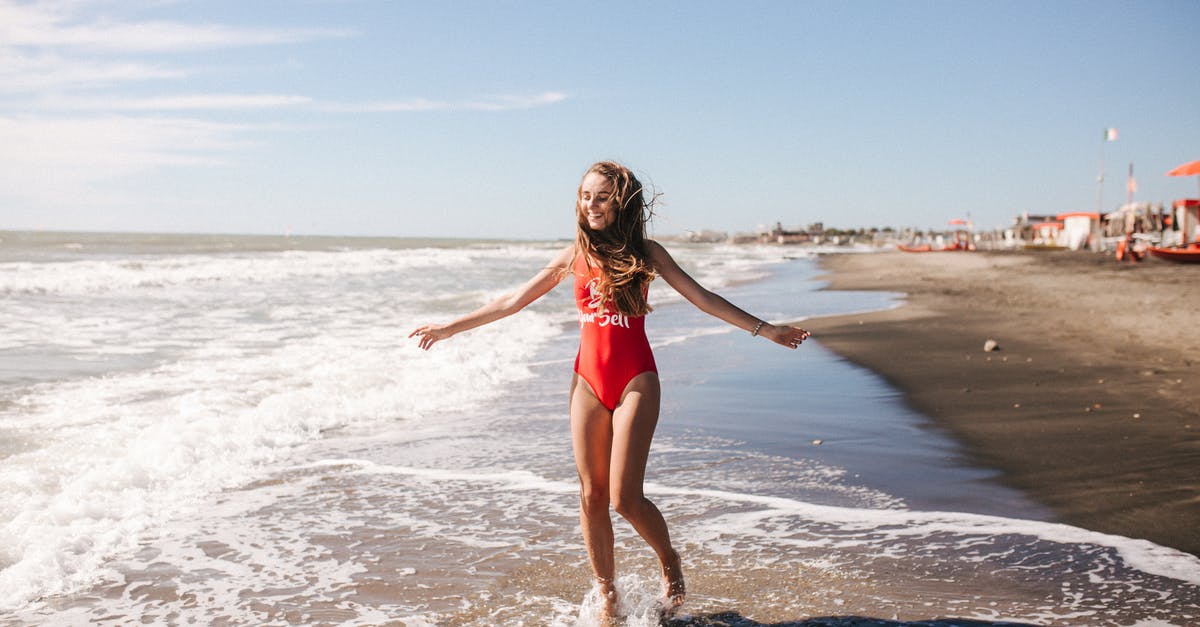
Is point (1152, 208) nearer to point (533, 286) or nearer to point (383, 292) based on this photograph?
point (383, 292)

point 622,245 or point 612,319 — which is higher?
point 622,245

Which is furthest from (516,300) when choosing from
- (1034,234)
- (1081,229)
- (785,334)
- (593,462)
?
(1034,234)

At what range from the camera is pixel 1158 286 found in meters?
17.6

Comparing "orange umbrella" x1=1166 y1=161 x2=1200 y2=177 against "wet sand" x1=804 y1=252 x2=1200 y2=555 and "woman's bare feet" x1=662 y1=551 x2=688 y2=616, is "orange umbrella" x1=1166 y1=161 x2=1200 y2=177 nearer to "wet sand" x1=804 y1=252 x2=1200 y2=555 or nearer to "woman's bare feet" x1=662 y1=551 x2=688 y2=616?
"wet sand" x1=804 y1=252 x2=1200 y2=555

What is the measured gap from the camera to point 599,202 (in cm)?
360

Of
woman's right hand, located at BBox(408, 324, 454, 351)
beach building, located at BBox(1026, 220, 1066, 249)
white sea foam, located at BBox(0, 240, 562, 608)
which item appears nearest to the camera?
woman's right hand, located at BBox(408, 324, 454, 351)

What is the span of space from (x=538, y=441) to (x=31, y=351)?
856 cm

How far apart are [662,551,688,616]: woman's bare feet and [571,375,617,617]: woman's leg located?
252mm

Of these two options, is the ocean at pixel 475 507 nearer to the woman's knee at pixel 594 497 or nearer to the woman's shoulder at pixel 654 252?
the woman's knee at pixel 594 497

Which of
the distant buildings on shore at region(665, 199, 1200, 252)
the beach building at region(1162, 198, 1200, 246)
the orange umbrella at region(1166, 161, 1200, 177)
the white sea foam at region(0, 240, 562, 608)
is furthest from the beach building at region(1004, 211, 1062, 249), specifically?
the white sea foam at region(0, 240, 562, 608)

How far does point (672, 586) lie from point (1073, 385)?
6.48m

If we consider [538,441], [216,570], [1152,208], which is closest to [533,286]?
[216,570]

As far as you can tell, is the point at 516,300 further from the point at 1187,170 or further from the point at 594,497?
the point at 1187,170

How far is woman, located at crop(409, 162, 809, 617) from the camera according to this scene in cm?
353
